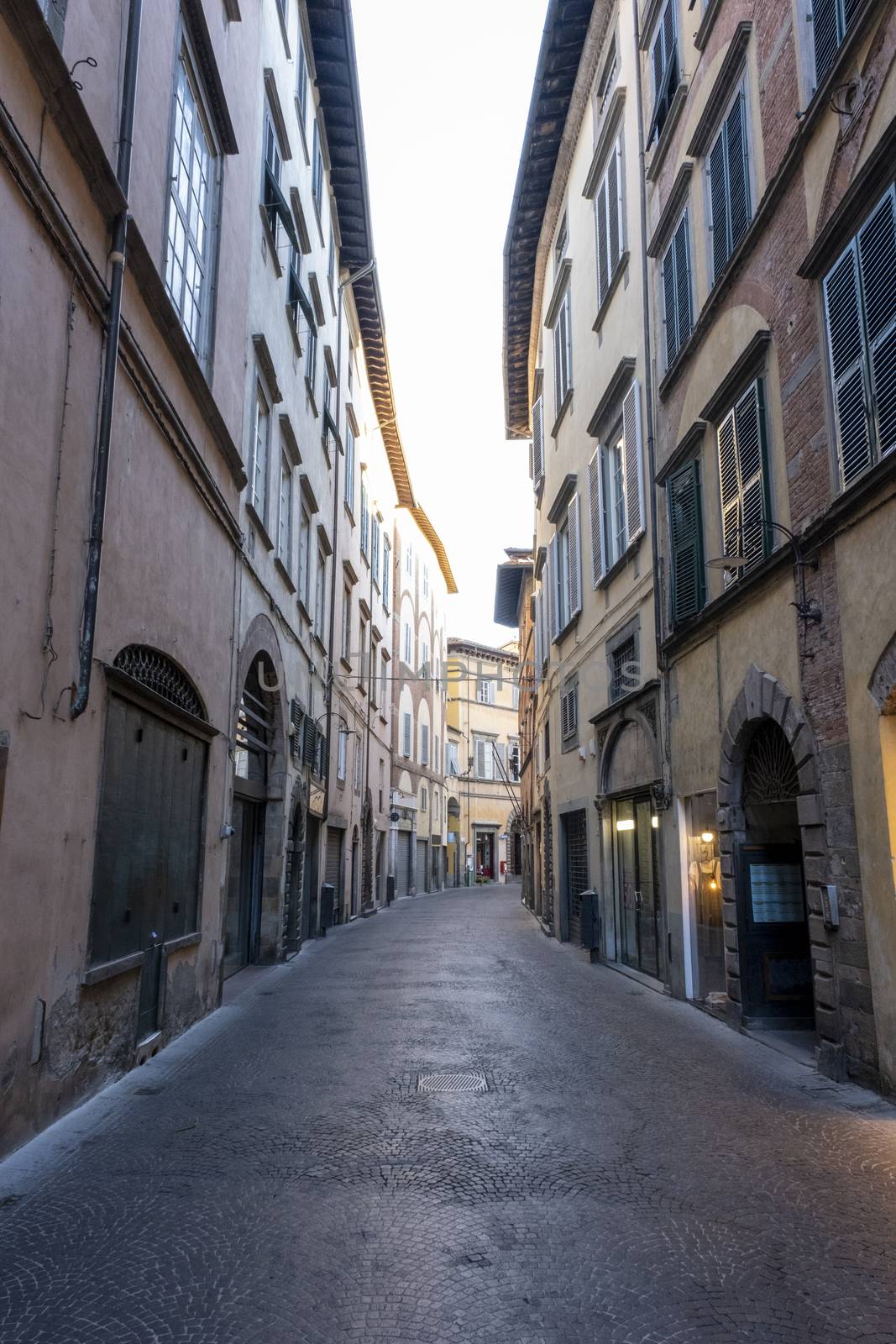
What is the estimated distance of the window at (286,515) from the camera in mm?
14922

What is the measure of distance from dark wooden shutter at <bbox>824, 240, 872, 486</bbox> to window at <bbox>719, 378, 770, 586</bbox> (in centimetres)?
115

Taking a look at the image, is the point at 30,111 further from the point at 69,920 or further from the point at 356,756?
the point at 356,756

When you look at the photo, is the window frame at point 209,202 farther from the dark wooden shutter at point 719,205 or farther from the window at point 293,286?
the dark wooden shutter at point 719,205

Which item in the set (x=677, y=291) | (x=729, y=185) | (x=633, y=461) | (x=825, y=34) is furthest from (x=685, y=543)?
(x=825, y=34)

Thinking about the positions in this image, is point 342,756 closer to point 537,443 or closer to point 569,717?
point 569,717

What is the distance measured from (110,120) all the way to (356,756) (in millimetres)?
19853

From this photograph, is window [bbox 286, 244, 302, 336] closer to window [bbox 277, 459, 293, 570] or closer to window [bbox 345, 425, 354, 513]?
window [bbox 277, 459, 293, 570]

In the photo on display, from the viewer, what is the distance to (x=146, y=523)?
764 centimetres

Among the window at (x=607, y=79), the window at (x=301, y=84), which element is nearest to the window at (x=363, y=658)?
the window at (x=301, y=84)

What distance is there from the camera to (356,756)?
25.7m

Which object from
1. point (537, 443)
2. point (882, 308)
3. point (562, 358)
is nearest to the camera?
point (882, 308)

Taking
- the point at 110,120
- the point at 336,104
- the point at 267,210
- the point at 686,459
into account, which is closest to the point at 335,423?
the point at 336,104

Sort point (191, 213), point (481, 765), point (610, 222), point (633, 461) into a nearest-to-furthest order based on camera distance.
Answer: point (191, 213) → point (633, 461) → point (610, 222) → point (481, 765)

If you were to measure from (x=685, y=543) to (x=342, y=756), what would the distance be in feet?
42.9
